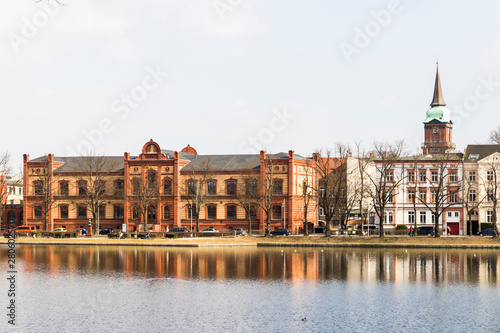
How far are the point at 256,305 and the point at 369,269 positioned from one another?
22042 mm

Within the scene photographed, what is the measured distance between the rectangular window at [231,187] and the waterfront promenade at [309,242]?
19379 mm

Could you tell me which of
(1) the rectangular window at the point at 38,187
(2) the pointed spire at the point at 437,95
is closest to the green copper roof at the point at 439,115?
(2) the pointed spire at the point at 437,95

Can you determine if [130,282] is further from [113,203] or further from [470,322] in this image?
[113,203]

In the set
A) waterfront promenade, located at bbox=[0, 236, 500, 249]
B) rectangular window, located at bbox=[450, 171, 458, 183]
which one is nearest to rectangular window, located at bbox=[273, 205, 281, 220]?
waterfront promenade, located at bbox=[0, 236, 500, 249]

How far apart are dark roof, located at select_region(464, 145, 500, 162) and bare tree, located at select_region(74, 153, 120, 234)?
2335 inches

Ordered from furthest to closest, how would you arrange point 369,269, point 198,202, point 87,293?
point 198,202, point 369,269, point 87,293

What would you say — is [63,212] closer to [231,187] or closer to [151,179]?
[151,179]

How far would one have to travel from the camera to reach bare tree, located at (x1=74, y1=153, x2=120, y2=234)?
386 feet

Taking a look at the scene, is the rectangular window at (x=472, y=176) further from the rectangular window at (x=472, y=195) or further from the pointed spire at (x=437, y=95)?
the pointed spire at (x=437, y=95)

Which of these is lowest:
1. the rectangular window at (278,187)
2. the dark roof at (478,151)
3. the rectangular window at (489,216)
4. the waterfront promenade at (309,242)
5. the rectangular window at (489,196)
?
the waterfront promenade at (309,242)

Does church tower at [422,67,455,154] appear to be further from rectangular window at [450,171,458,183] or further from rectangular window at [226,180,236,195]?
rectangular window at [226,180,236,195]

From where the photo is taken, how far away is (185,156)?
403 feet

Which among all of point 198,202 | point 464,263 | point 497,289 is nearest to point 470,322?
point 497,289

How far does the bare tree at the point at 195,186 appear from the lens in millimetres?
116125
